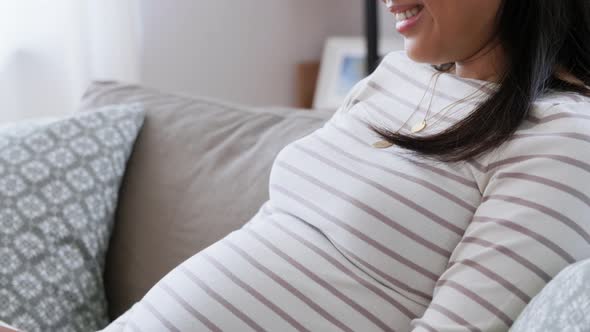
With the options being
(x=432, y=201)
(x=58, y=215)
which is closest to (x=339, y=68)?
(x=58, y=215)

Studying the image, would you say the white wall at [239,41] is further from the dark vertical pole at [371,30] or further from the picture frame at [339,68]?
the dark vertical pole at [371,30]

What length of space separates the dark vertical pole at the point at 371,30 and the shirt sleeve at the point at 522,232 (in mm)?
1842

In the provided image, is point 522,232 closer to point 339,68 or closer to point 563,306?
point 563,306

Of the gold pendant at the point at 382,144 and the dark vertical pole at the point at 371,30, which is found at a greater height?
the gold pendant at the point at 382,144

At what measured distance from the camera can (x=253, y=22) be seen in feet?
10.1

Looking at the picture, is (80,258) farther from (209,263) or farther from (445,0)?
(445,0)

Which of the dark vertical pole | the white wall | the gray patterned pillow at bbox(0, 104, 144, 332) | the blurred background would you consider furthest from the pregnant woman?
the white wall

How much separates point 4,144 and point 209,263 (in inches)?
20.3

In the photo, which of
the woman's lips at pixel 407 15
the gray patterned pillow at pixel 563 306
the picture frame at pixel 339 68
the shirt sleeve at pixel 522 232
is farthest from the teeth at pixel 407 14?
the picture frame at pixel 339 68

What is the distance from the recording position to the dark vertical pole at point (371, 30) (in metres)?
2.72

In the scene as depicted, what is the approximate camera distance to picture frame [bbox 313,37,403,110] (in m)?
3.11

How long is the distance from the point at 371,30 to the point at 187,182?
4.73 feet

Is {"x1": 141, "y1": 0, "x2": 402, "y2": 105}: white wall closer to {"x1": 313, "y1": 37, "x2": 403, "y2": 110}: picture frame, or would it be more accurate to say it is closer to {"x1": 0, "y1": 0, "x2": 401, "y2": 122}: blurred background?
{"x1": 0, "y1": 0, "x2": 401, "y2": 122}: blurred background

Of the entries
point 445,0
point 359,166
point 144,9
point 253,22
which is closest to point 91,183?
point 359,166
